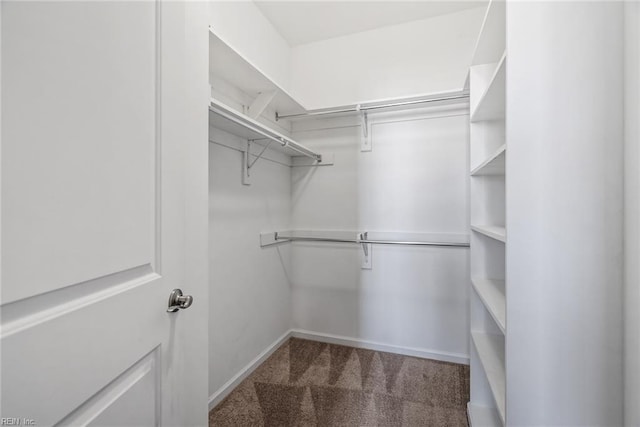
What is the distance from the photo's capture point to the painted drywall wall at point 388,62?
2.11 m

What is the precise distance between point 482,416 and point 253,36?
8.99 feet

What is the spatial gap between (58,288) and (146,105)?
0.45m

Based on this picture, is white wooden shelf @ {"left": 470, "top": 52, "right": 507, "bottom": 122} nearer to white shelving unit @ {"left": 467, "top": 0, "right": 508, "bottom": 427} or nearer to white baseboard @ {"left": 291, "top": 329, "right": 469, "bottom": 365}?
white shelving unit @ {"left": 467, "top": 0, "right": 508, "bottom": 427}

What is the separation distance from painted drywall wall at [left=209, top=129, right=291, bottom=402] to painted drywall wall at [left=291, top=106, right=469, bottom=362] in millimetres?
283

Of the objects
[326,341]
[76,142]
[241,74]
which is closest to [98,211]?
[76,142]

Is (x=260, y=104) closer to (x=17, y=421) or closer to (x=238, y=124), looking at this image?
(x=238, y=124)

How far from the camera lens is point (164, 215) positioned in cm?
77

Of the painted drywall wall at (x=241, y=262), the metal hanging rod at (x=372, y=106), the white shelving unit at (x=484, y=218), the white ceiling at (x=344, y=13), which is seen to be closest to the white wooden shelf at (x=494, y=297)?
the white shelving unit at (x=484, y=218)

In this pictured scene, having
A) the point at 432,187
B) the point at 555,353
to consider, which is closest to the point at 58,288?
the point at 555,353

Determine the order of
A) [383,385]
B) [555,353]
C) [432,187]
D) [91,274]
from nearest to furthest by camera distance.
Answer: [91,274] < [555,353] < [383,385] < [432,187]

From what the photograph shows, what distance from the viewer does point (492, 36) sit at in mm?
1358

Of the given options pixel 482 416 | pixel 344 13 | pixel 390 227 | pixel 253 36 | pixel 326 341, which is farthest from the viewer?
pixel 326 341

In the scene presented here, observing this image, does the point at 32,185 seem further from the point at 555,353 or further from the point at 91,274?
the point at 555,353

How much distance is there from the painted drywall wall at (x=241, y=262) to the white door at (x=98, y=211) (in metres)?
0.78
